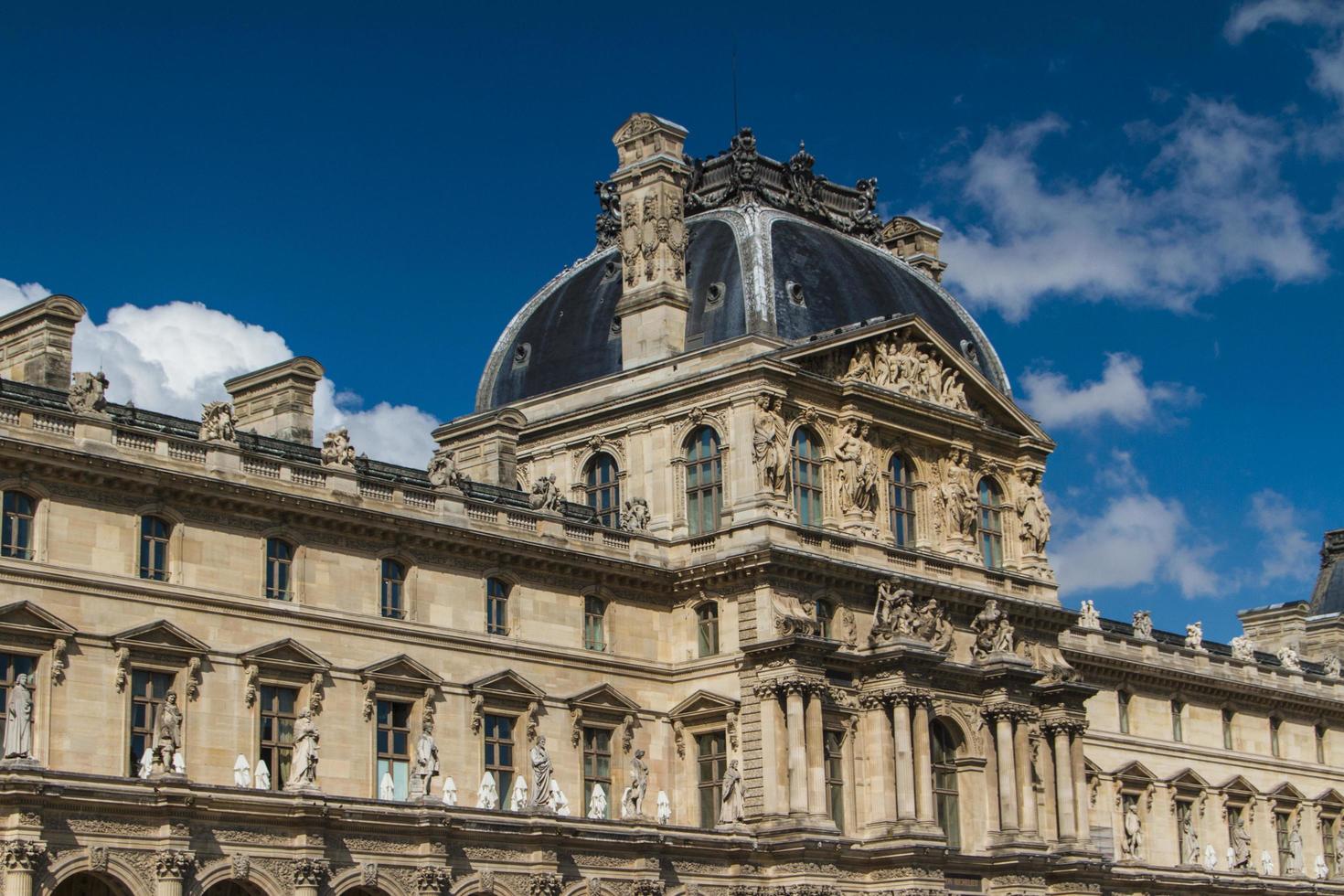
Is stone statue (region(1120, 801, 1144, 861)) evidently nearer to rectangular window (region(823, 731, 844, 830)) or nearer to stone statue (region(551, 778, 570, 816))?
rectangular window (region(823, 731, 844, 830))

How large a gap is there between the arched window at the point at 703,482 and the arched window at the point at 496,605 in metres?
6.68

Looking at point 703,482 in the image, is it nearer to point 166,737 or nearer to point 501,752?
point 501,752

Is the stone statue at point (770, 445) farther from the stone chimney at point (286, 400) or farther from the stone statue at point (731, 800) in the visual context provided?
the stone chimney at point (286, 400)

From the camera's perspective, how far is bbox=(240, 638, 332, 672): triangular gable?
1971 inches

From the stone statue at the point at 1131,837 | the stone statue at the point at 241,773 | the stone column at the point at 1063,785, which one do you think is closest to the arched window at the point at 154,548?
the stone statue at the point at 241,773

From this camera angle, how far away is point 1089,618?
75.6 m

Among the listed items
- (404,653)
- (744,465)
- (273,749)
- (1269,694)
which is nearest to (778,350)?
(744,465)

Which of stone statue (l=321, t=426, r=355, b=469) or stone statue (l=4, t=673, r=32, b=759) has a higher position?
stone statue (l=321, t=426, r=355, b=469)

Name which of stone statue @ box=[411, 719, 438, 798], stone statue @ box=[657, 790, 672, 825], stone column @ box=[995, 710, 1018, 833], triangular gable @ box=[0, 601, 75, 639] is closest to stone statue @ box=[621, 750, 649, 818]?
stone statue @ box=[657, 790, 672, 825]

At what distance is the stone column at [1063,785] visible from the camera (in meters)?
64.3

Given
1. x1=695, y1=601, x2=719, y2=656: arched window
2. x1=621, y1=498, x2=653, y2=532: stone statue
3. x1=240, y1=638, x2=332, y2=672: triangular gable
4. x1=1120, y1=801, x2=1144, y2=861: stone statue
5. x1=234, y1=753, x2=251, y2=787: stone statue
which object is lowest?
x1=1120, y1=801, x2=1144, y2=861: stone statue

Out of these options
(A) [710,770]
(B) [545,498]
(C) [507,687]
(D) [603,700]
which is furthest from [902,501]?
(C) [507,687]

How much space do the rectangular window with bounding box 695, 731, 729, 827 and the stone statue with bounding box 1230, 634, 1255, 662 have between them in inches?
1215

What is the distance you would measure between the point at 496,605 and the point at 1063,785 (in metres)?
18.9
